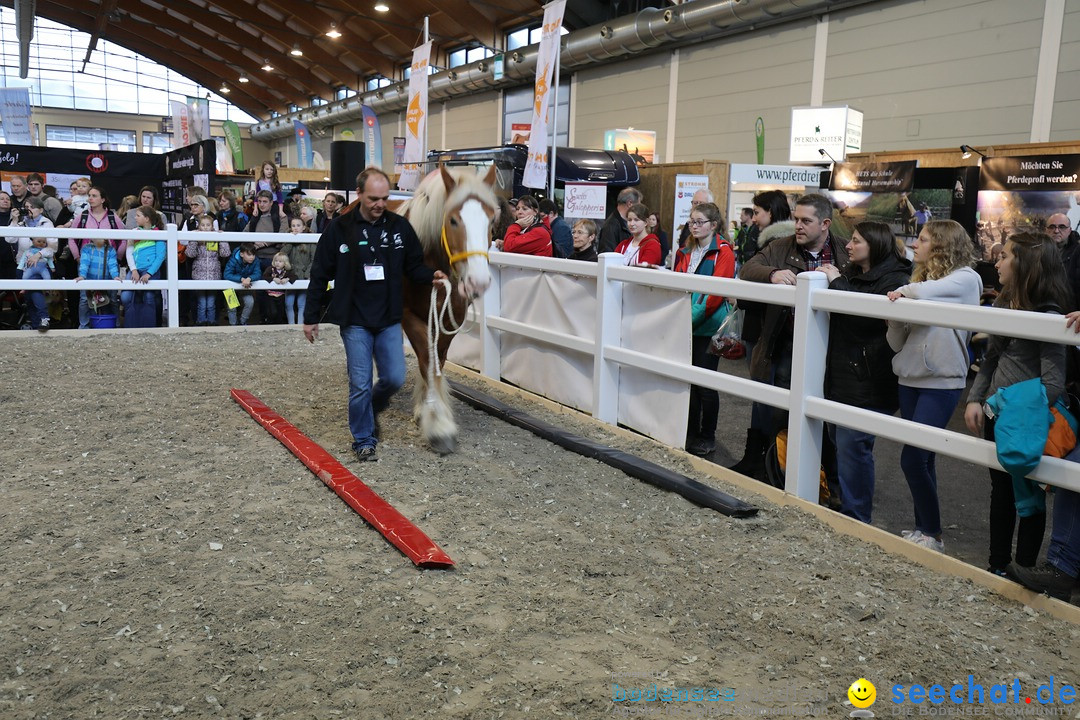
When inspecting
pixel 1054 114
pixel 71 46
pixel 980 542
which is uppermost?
pixel 71 46

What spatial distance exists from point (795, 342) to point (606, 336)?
1.91 metres

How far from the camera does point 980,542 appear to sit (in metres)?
4.53

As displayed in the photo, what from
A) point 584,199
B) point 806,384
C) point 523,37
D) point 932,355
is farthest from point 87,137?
point 932,355

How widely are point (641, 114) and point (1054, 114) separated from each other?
33.1 ft

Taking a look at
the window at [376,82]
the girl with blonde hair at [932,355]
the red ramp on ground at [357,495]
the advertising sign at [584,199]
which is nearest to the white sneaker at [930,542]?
the girl with blonde hair at [932,355]

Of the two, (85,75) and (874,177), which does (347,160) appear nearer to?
(874,177)

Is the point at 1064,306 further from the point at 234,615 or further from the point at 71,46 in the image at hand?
the point at 71,46

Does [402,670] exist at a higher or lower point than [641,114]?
lower

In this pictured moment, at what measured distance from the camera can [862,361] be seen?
4348 mm

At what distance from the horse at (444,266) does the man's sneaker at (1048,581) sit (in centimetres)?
312

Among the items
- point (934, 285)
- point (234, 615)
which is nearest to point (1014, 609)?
point (934, 285)

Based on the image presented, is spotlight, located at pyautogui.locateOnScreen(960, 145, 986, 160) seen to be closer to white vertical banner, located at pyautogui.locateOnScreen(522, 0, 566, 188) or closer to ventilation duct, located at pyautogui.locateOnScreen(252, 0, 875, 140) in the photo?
white vertical banner, located at pyautogui.locateOnScreen(522, 0, 566, 188)

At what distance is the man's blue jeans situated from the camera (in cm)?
527

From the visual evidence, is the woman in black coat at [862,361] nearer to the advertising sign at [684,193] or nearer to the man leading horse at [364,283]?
the man leading horse at [364,283]
